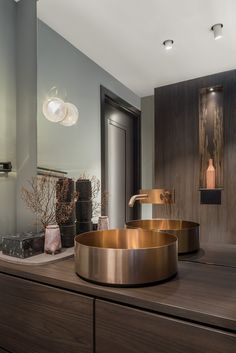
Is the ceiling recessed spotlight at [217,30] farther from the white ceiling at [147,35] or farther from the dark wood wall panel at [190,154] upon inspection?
the dark wood wall panel at [190,154]

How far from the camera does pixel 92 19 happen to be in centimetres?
123

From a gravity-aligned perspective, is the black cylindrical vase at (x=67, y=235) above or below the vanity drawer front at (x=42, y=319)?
above

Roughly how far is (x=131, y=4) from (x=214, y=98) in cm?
57

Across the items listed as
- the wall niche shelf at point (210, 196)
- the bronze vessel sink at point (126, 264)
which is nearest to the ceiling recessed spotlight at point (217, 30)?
the wall niche shelf at point (210, 196)

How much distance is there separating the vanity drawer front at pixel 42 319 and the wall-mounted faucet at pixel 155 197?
0.62 meters

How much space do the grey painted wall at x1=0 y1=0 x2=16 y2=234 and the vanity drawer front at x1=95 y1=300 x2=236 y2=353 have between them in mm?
917

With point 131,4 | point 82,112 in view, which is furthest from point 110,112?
point 131,4

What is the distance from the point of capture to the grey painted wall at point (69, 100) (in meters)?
1.33

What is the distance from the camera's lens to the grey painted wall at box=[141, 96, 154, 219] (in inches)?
48.4

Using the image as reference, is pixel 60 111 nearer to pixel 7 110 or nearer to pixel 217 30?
pixel 7 110

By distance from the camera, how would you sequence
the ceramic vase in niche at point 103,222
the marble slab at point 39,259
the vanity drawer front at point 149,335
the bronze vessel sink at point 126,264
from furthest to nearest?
the ceramic vase in niche at point 103,222, the marble slab at point 39,259, the bronze vessel sink at point 126,264, the vanity drawer front at point 149,335

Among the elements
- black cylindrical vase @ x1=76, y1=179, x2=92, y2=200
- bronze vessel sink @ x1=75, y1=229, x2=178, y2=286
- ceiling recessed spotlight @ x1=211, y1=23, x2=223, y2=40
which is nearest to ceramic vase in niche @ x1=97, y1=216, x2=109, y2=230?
black cylindrical vase @ x1=76, y1=179, x2=92, y2=200

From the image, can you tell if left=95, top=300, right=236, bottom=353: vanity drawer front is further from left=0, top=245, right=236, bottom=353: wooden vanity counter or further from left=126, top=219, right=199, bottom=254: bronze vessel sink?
left=126, top=219, right=199, bottom=254: bronze vessel sink

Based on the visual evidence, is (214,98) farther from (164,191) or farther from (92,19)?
(92,19)
